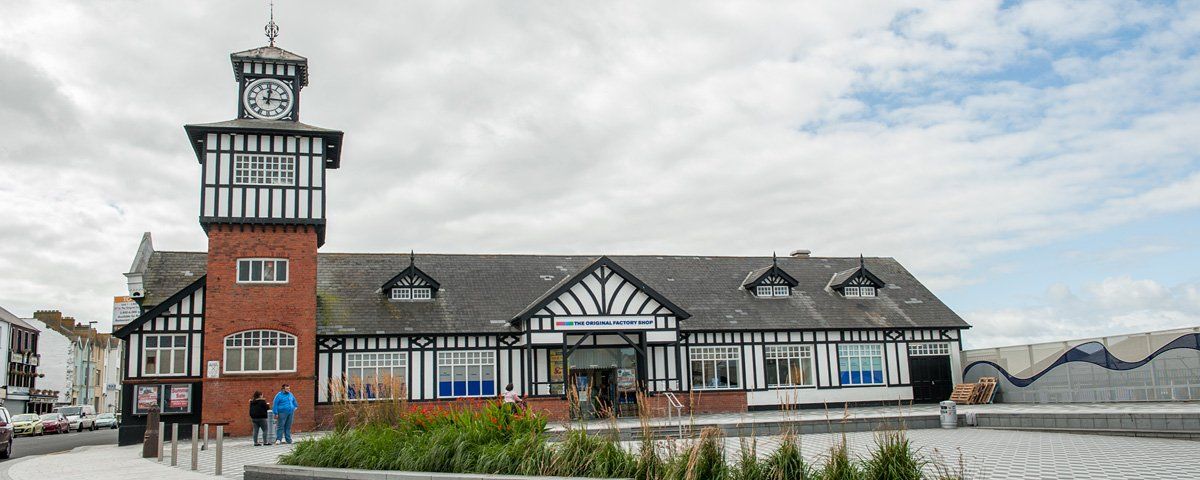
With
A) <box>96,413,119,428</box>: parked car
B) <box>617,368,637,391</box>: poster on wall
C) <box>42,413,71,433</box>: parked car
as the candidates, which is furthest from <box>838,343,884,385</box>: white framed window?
<box>96,413,119,428</box>: parked car

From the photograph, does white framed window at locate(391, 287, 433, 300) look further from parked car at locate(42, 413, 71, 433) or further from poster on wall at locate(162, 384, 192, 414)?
parked car at locate(42, 413, 71, 433)

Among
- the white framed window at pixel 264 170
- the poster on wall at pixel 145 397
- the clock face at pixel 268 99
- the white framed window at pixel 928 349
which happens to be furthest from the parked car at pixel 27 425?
the white framed window at pixel 928 349

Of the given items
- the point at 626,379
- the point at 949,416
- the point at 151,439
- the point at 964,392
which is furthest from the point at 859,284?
the point at 151,439

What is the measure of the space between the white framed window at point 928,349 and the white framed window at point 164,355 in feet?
77.1

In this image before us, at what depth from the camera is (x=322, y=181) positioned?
2595cm

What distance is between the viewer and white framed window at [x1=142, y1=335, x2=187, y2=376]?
24562mm

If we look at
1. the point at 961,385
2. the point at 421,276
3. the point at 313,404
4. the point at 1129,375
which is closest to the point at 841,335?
the point at 961,385

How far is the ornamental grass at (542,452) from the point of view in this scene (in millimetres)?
8859

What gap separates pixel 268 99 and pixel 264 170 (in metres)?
2.56

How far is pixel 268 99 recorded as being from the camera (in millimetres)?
26766

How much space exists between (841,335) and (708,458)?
22.4 meters

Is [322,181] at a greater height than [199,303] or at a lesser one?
greater

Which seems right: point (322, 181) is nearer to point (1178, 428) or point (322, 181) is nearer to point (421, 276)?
point (421, 276)

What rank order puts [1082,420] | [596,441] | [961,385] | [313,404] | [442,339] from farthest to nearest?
[961,385] < [442,339] < [313,404] < [1082,420] < [596,441]
